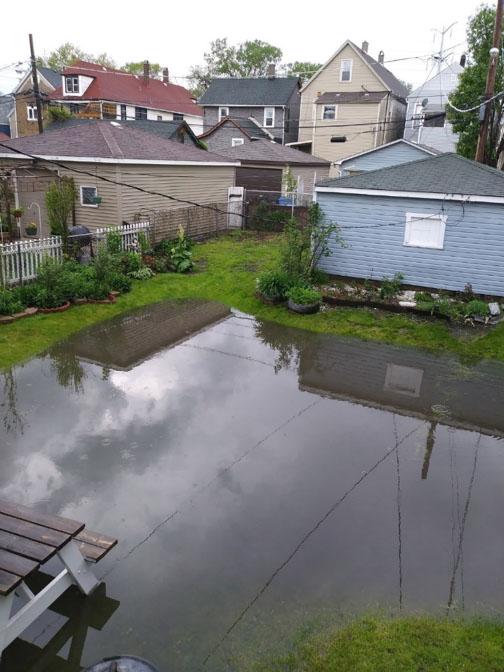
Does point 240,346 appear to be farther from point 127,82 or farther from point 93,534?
point 127,82

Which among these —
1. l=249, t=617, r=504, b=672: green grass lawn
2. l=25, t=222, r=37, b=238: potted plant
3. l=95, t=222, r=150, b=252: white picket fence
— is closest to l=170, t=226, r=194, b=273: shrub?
l=95, t=222, r=150, b=252: white picket fence

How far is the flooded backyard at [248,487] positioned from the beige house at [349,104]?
92.4ft

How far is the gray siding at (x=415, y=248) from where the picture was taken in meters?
13.3

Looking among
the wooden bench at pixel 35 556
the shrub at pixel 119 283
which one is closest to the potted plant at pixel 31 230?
the shrub at pixel 119 283

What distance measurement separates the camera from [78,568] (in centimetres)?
454

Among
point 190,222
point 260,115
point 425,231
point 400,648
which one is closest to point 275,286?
point 425,231

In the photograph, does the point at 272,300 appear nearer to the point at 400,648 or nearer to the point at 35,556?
the point at 400,648

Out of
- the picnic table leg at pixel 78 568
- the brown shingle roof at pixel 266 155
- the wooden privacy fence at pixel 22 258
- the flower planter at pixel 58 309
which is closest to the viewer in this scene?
the picnic table leg at pixel 78 568

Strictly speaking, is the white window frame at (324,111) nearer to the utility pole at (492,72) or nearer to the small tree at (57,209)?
the utility pole at (492,72)

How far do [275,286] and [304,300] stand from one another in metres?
1.03

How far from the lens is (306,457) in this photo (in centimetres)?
707

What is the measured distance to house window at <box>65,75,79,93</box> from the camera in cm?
4047

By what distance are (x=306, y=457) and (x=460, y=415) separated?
306 cm

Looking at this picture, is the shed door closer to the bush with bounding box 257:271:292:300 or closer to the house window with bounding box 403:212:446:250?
the house window with bounding box 403:212:446:250
